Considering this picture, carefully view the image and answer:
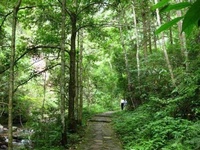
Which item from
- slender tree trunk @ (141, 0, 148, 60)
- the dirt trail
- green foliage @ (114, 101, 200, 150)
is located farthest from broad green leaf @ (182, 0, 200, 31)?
slender tree trunk @ (141, 0, 148, 60)

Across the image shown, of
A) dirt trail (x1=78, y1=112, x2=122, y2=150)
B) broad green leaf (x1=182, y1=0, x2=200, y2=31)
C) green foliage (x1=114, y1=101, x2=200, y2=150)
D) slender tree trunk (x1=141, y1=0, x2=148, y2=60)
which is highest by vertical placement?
slender tree trunk (x1=141, y1=0, x2=148, y2=60)

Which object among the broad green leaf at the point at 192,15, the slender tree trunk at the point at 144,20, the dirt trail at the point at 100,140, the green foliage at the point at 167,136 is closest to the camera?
the broad green leaf at the point at 192,15

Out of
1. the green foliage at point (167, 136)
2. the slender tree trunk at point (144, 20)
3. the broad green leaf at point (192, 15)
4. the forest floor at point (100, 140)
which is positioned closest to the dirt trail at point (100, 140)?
the forest floor at point (100, 140)

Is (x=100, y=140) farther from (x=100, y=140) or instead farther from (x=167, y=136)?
(x=167, y=136)

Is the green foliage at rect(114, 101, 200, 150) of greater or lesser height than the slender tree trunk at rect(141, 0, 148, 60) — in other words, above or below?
below

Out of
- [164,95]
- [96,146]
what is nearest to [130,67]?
[164,95]

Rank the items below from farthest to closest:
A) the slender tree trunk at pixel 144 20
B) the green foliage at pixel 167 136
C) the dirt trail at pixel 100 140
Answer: the slender tree trunk at pixel 144 20, the dirt trail at pixel 100 140, the green foliage at pixel 167 136

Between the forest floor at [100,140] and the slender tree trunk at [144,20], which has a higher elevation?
the slender tree trunk at [144,20]


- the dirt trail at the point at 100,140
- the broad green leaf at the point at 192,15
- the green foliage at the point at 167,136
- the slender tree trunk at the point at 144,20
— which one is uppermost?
the slender tree trunk at the point at 144,20

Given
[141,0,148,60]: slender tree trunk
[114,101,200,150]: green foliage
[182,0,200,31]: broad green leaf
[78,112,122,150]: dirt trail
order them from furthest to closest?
[141,0,148,60]: slender tree trunk → [78,112,122,150]: dirt trail → [114,101,200,150]: green foliage → [182,0,200,31]: broad green leaf

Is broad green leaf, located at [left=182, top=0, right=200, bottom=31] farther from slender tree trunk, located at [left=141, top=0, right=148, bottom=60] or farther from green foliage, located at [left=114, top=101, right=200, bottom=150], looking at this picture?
slender tree trunk, located at [left=141, top=0, right=148, bottom=60]

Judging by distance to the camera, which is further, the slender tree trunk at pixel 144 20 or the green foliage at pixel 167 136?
the slender tree trunk at pixel 144 20

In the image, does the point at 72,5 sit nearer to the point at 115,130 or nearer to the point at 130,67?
the point at 115,130

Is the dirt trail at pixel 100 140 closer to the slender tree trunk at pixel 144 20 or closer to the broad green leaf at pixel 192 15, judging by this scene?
the slender tree trunk at pixel 144 20
